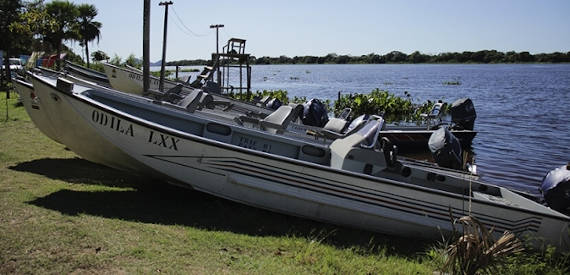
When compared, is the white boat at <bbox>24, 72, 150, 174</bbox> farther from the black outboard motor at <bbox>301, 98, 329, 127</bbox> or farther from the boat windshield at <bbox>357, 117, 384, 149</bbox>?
the black outboard motor at <bbox>301, 98, 329, 127</bbox>

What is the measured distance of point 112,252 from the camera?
5.20m

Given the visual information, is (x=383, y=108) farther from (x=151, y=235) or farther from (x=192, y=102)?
(x=151, y=235)

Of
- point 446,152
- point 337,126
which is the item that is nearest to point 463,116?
point 446,152

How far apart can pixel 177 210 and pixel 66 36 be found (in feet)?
86.1

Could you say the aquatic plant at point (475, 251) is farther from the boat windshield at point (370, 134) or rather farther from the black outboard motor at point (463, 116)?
the black outboard motor at point (463, 116)

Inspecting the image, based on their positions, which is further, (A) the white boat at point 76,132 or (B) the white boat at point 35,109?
(B) the white boat at point 35,109

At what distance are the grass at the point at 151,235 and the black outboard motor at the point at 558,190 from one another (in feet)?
9.49

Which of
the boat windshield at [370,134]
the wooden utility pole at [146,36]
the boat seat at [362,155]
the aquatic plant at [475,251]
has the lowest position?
the aquatic plant at [475,251]

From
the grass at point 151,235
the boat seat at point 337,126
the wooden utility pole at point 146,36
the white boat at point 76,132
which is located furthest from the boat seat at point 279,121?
the wooden utility pole at point 146,36

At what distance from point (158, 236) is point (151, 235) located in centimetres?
9

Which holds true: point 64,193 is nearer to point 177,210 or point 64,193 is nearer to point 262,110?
point 177,210

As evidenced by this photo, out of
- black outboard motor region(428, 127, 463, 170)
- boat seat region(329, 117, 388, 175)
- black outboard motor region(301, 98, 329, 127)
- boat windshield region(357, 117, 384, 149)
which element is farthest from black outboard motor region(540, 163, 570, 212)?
black outboard motor region(301, 98, 329, 127)

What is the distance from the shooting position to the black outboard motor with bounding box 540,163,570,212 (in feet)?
26.5

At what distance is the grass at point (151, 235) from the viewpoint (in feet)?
16.6
